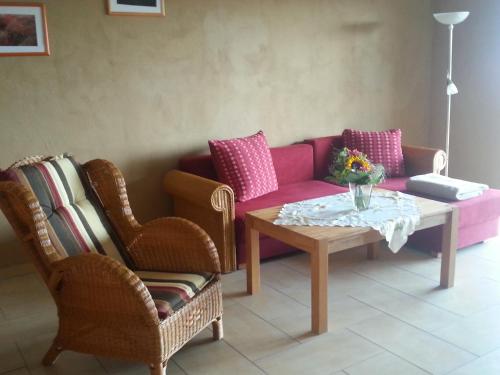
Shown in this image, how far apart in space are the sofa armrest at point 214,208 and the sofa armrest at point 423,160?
189cm

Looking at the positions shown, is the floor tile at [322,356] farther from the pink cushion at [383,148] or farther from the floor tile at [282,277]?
the pink cushion at [383,148]

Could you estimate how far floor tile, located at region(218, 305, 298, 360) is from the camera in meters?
2.68

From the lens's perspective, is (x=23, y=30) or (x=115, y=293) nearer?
(x=115, y=293)

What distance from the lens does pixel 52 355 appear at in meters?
2.57

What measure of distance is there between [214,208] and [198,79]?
1229mm

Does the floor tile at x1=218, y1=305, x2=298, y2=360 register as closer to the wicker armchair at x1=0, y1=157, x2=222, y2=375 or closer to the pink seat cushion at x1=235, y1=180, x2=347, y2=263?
the wicker armchair at x1=0, y1=157, x2=222, y2=375

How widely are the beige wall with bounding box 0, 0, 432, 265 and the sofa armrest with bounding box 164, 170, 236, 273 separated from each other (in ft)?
1.56

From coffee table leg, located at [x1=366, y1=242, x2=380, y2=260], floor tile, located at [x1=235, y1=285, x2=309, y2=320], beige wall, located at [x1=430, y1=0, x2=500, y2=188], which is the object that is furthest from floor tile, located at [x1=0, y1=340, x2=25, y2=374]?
beige wall, located at [x1=430, y1=0, x2=500, y2=188]

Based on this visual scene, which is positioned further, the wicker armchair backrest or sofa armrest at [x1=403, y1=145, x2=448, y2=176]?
sofa armrest at [x1=403, y1=145, x2=448, y2=176]

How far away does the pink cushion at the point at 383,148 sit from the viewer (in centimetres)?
454

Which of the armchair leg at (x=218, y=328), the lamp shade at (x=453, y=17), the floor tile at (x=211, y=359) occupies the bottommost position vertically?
the floor tile at (x=211, y=359)

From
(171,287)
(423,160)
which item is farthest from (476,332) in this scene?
(423,160)

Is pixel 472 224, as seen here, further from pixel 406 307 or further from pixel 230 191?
pixel 230 191

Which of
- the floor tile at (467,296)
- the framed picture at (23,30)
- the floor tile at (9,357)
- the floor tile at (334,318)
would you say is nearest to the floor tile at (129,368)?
the floor tile at (9,357)
